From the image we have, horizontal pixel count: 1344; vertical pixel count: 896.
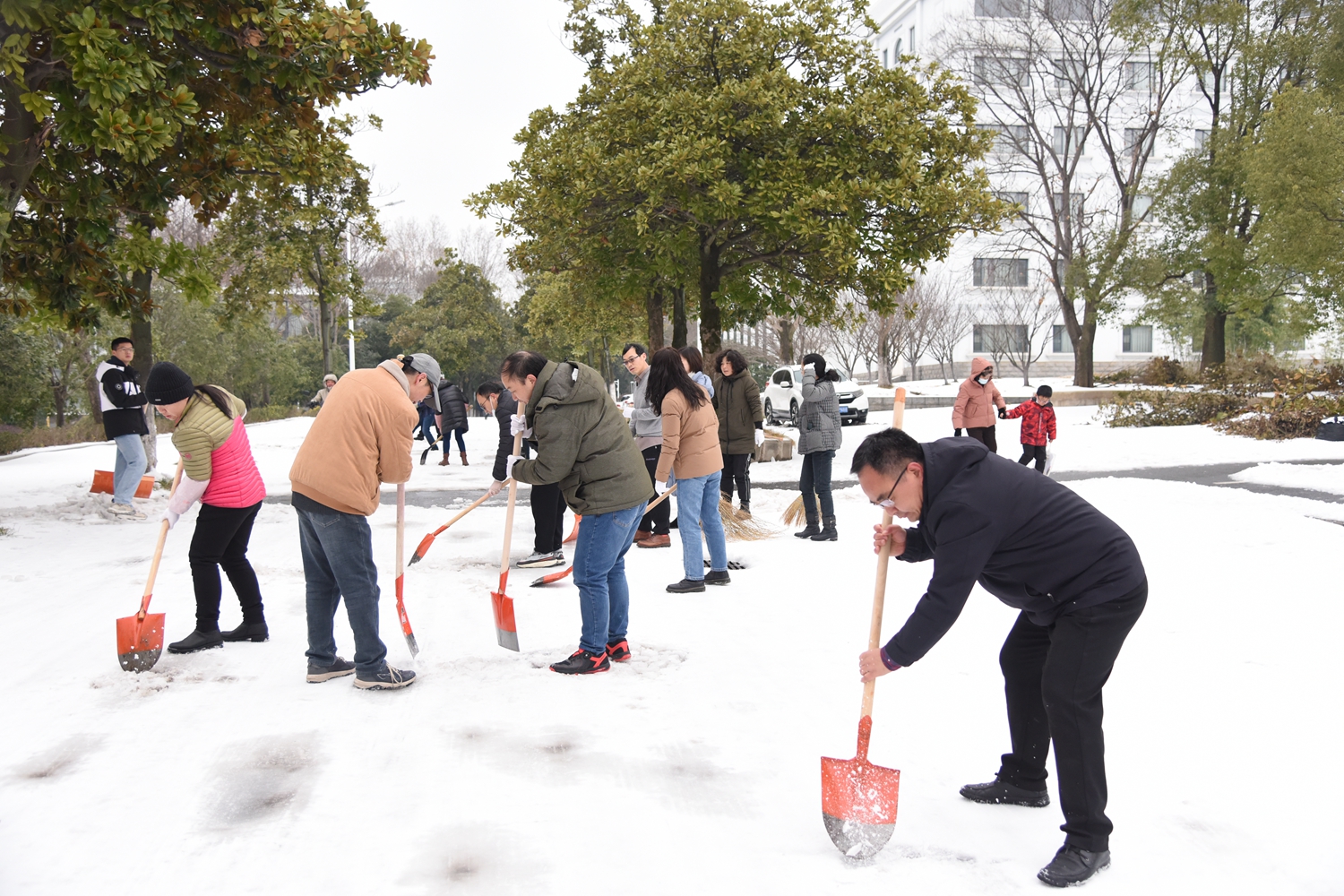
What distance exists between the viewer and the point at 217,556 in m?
5.25

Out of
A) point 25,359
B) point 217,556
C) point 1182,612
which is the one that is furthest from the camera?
point 25,359

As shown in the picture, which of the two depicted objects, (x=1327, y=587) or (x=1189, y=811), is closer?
(x=1189, y=811)

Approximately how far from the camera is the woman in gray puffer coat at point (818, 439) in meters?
8.58

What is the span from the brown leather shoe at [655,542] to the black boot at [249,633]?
372 cm

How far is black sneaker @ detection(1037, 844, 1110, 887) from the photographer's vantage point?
283cm

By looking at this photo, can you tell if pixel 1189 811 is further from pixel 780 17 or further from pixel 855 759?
pixel 780 17

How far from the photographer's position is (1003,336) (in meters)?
40.3

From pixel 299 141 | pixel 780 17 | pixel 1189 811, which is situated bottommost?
pixel 1189 811

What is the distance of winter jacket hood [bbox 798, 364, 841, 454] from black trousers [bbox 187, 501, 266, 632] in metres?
4.84

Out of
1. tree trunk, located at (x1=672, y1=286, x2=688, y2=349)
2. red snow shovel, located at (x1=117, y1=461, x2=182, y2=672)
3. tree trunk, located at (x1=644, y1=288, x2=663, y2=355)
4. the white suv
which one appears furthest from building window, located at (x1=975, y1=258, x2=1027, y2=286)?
red snow shovel, located at (x1=117, y1=461, x2=182, y2=672)

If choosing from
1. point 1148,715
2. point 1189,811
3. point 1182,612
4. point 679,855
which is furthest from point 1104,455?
point 679,855

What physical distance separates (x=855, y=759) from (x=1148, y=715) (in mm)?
1976

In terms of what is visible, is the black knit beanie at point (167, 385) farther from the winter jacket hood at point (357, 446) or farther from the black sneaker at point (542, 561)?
the black sneaker at point (542, 561)

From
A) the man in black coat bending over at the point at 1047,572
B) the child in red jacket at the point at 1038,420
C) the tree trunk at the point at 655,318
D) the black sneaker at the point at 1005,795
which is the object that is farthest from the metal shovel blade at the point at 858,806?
the tree trunk at the point at 655,318
